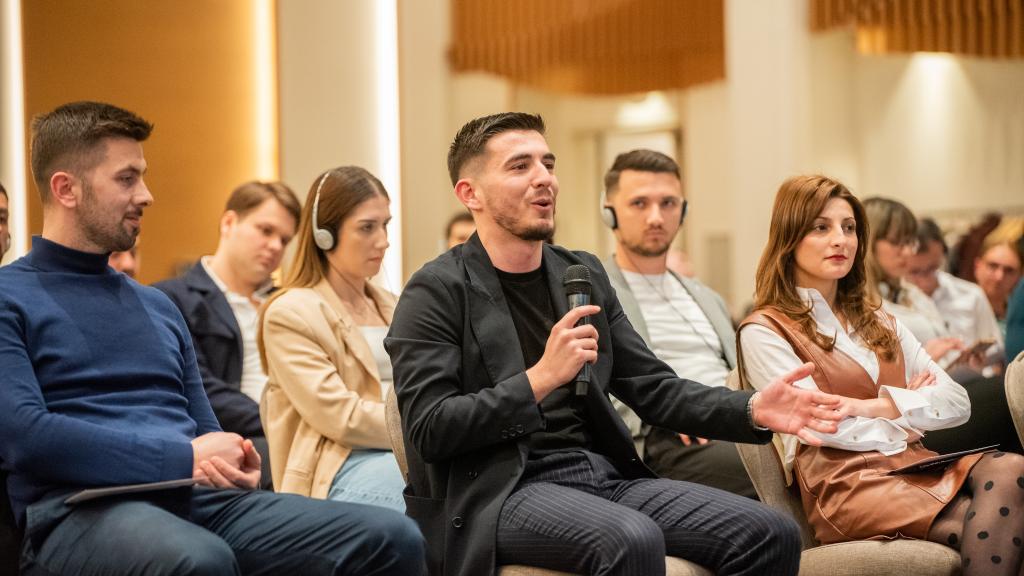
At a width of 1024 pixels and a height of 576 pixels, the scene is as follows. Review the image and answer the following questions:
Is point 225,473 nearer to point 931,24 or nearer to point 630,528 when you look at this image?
point 630,528

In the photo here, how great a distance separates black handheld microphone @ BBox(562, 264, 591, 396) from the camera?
2441 millimetres

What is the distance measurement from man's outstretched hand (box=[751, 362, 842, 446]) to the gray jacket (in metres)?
1.24

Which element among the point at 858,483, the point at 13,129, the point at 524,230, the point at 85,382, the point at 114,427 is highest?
the point at 13,129

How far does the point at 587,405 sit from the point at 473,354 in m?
0.32

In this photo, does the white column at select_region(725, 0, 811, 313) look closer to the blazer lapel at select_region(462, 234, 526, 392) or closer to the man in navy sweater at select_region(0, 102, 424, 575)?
the blazer lapel at select_region(462, 234, 526, 392)

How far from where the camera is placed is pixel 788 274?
327 centimetres

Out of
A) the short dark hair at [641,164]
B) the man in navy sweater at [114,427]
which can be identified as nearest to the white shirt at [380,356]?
the man in navy sweater at [114,427]

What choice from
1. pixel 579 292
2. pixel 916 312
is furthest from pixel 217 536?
pixel 916 312

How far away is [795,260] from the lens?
10.7 ft

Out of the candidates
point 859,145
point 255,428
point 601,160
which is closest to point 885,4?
point 859,145

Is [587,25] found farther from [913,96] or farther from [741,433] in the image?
[741,433]

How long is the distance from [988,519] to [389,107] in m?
5.94

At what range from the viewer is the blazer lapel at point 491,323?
2572 millimetres

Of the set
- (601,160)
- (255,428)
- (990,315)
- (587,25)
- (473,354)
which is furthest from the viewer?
(601,160)
